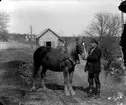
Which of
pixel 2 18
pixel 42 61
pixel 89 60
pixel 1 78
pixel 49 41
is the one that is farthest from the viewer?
pixel 49 41

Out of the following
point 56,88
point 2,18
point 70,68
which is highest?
point 2,18

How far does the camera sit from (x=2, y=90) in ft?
36.3

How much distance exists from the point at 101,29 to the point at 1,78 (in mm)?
64903

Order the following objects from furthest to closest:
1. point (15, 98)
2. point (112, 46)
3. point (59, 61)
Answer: point (112, 46) < point (59, 61) < point (15, 98)

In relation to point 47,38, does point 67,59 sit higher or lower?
lower

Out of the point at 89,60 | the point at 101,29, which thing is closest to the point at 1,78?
the point at 89,60

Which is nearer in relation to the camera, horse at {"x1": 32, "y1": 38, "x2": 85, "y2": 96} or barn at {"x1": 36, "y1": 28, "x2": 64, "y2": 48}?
horse at {"x1": 32, "y1": 38, "x2": 85, "y2": 96}

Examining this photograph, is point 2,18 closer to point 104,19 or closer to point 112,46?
point 112,46

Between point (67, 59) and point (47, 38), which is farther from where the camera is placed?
point (47, 38)

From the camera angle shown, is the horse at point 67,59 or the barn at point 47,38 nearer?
the horse at point 67,59

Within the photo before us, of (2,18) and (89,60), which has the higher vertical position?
(2,18)

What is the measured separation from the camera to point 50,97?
10.0m

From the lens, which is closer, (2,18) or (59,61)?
(59,61)

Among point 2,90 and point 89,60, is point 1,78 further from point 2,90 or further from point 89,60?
point 89,60
